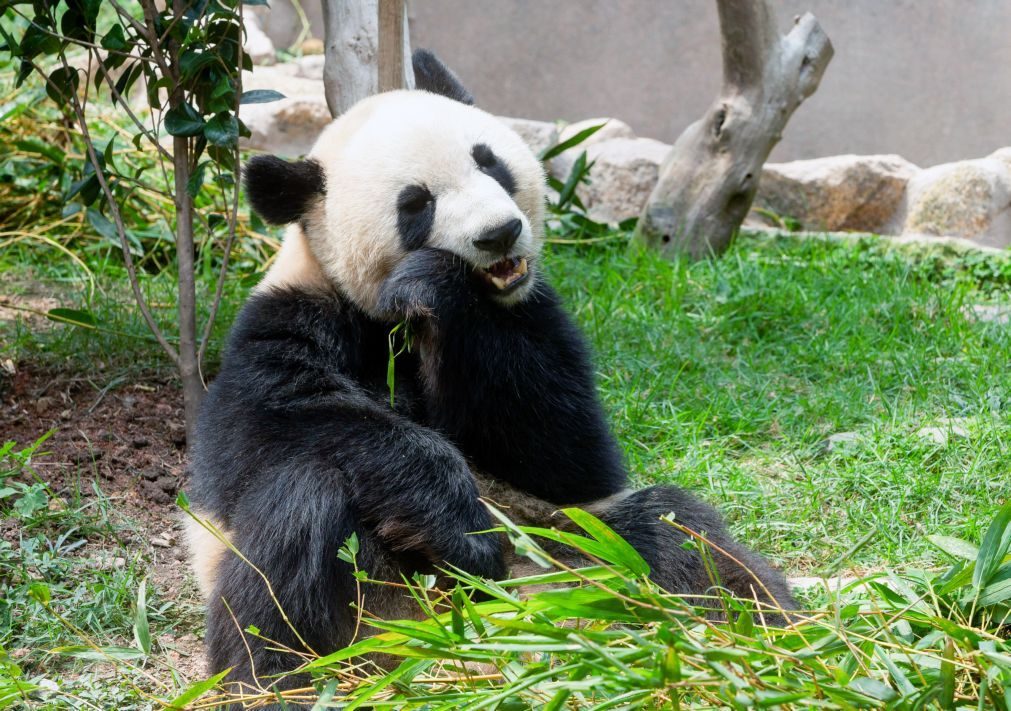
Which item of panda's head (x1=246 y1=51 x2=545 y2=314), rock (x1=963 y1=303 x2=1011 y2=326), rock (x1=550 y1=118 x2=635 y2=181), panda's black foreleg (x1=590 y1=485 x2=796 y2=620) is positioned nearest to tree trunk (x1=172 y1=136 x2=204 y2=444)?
panda's head (x1=246 y1=51 x2=545 y2=314)

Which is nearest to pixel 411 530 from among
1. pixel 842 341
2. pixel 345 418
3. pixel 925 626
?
pixel 345 418

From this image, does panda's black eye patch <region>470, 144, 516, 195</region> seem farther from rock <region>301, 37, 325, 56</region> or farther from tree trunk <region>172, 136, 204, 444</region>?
rock <region>301, 37, 325, 56</region>

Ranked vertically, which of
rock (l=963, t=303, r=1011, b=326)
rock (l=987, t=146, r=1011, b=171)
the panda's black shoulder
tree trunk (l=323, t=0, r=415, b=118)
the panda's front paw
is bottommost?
rock (l=963, t=303, r=1011, b=326)

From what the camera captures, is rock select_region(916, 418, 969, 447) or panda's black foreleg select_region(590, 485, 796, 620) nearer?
panda's black foreleg select_region(590, 485, 796, 620)

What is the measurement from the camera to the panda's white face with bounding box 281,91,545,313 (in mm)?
2871

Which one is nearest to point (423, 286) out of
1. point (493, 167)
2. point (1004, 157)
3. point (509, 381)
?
point (509, 381)

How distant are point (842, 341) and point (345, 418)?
323cm

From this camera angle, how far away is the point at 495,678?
211 centimetres

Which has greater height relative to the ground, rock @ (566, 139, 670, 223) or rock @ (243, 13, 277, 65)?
rock @ (243, 13, 277, 65)

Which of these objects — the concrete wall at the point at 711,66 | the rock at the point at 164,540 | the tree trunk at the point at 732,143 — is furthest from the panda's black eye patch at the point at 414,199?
the concrete wall at the point at 711,66

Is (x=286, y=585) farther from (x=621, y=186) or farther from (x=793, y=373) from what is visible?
(x=621, y=186)

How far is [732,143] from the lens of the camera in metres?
6.65

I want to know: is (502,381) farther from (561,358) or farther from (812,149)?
(812,149)

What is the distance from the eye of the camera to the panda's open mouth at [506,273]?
292 cm
